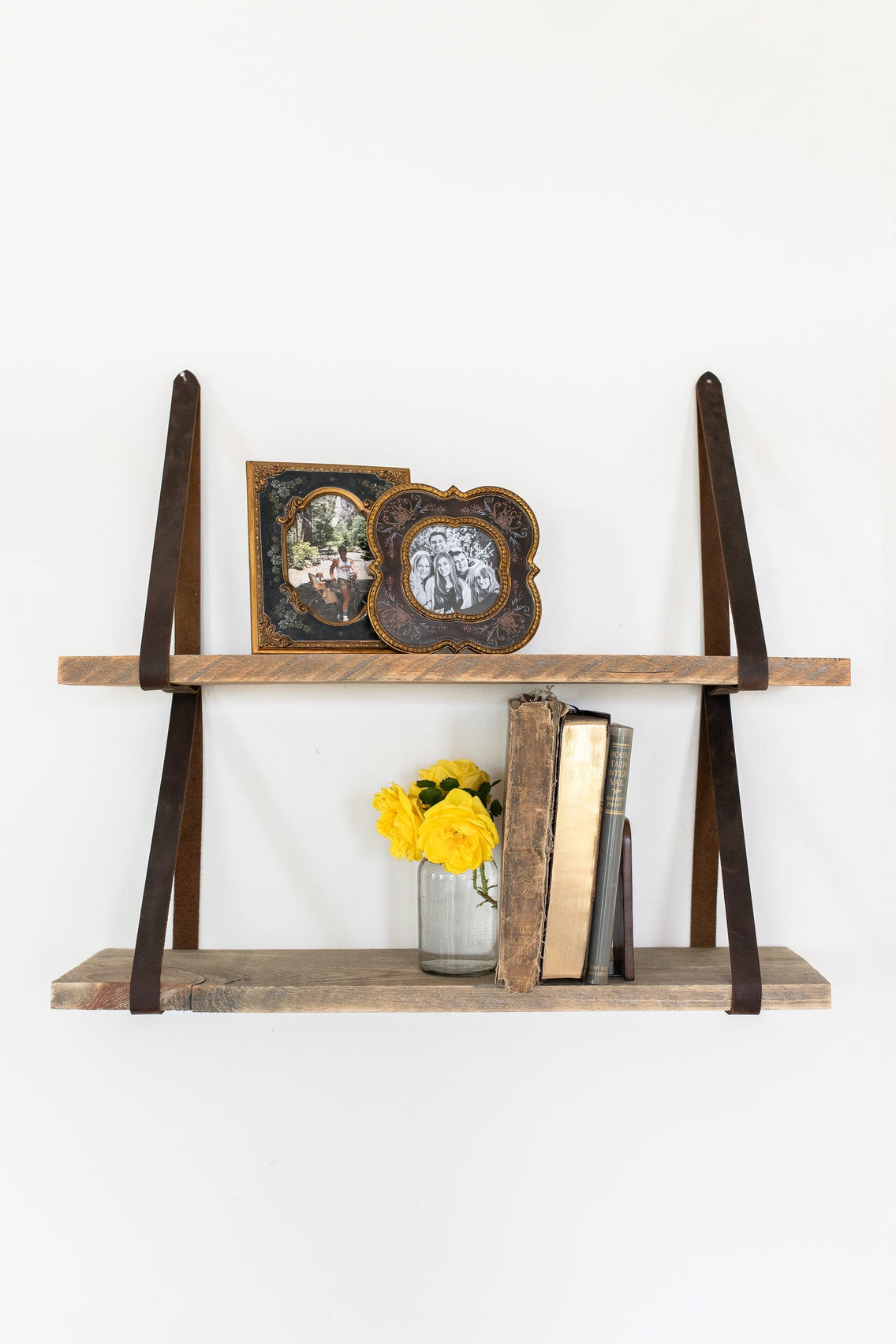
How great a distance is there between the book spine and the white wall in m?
0.15

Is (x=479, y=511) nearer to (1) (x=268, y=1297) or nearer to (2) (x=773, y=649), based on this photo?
(2) (x=773, y=649)

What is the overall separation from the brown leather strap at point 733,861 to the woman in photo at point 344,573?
39cm

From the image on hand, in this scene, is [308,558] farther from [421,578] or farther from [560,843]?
[560,843]

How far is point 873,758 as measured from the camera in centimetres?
98

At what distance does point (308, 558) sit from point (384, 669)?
16 cm

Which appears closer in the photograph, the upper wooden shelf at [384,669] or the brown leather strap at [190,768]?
the upper wooden shelf at [384,669]

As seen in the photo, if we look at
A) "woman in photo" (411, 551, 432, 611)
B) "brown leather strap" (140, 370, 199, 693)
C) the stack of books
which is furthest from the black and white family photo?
"brown leather strap" (140, 370, 199, 693)

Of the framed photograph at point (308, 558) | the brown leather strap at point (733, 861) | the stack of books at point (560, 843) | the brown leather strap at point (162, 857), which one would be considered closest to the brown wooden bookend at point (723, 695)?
the brown leather strap at point (733, 861)

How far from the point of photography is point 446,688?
3.15 feet

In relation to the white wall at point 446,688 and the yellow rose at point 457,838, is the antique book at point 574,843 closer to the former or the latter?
the yellow rose at point 457,838

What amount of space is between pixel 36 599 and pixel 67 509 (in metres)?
0.10

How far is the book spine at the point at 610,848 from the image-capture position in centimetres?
82

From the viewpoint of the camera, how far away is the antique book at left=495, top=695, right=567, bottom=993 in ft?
2.54

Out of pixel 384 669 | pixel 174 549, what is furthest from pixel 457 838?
pixel 174 549
